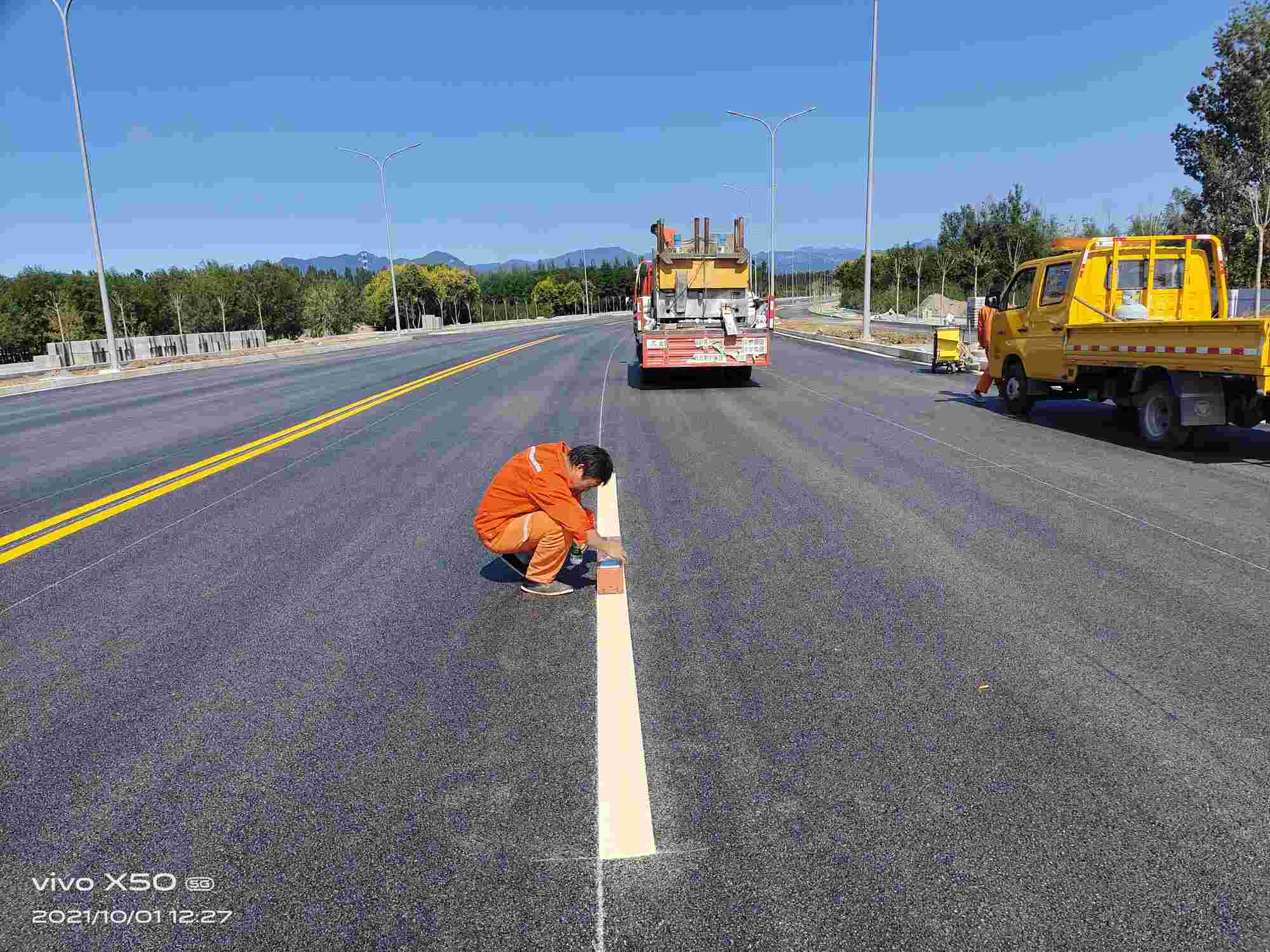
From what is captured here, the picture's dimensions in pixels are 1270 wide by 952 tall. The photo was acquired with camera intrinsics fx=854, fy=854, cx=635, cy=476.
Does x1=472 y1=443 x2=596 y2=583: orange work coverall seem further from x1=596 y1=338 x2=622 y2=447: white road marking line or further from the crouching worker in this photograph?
x1=596 y1=338 x2=622 y2=447: white road marking line

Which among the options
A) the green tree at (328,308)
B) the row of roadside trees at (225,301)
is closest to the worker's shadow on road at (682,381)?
the row of roadside trees at (225,301)

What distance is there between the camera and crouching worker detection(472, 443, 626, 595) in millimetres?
4836

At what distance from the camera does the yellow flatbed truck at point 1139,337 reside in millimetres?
8977

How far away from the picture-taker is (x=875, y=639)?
14.3 ft

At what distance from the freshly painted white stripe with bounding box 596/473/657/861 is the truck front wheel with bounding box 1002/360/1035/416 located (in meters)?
9.70

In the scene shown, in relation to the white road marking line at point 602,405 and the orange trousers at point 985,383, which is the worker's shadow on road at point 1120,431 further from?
the white road marking line at point 602,405

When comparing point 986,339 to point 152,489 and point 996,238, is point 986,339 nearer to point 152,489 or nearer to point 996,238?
point 152,489

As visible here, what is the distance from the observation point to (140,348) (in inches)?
1907

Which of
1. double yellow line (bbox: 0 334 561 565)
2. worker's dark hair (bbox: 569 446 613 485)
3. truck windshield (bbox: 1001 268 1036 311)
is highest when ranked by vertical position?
truck windshield (bbox: 1001 268 1036 311)

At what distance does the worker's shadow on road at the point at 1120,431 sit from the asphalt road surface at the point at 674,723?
1457mm

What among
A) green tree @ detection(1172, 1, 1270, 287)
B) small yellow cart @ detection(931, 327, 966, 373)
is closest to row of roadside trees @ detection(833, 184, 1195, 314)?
green tree @ detection(1172, 1, 1270, 287)

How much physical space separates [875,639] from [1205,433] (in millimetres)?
8539

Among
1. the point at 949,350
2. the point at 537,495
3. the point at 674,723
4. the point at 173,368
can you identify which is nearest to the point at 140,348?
the point at 173,368

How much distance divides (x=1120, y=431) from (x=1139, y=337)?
175 centimetres
